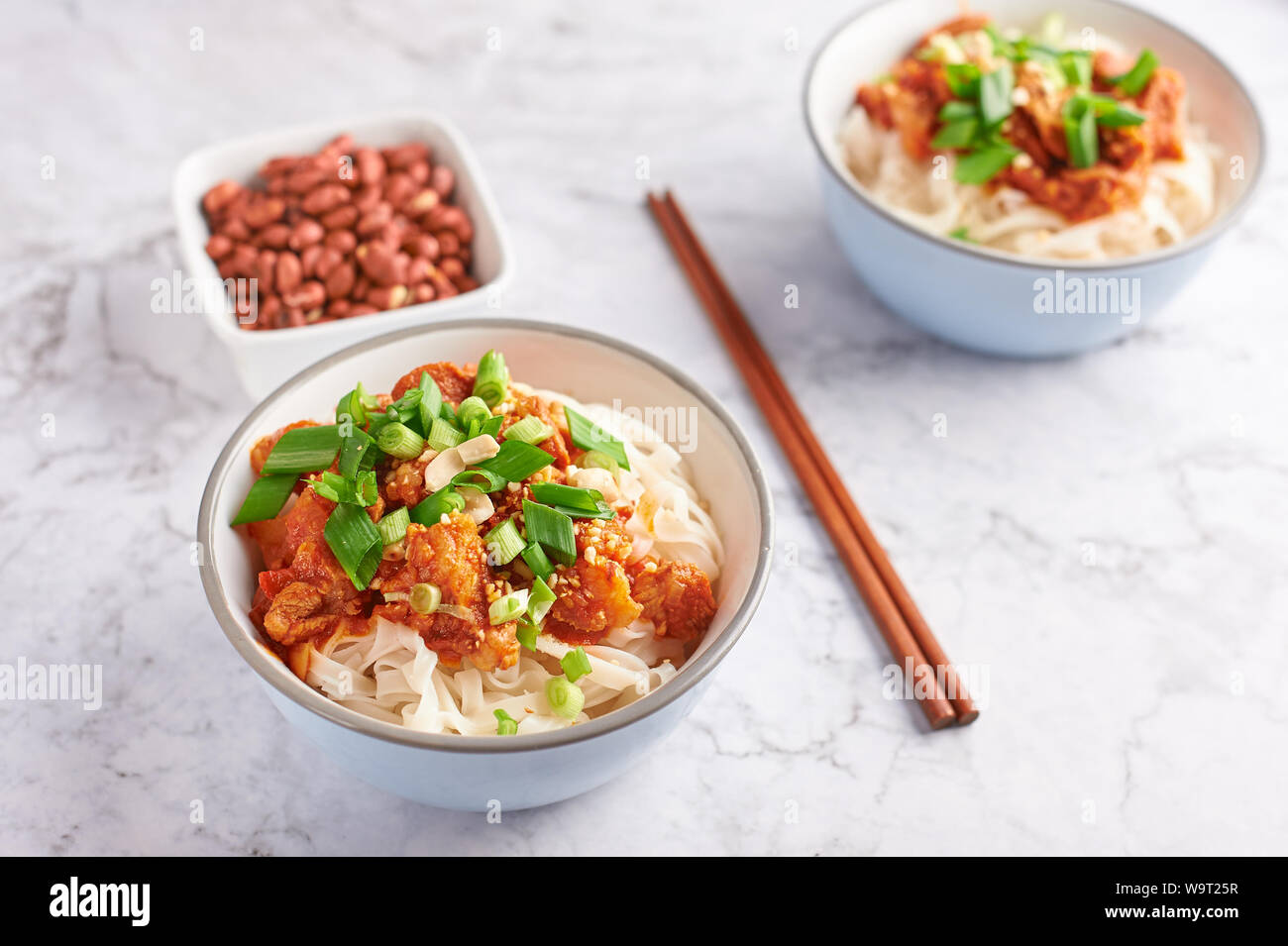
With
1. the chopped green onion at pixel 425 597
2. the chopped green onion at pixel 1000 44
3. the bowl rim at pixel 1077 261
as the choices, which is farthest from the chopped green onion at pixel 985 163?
the chopped green onion at pixel 425 597

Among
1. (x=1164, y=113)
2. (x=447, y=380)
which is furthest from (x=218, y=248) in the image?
(x=1164, y=113)

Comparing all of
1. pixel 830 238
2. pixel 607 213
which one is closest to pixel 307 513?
pixel 607 213

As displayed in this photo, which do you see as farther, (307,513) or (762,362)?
(762,362)

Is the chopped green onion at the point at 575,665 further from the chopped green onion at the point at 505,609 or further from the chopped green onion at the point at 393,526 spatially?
the chopped green onion at the point at 393,526

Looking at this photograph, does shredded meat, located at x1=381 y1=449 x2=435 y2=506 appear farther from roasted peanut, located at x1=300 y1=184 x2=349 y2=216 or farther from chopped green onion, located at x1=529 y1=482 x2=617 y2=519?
roasted peanut, located at x1=300 y1=184 x2=349 y2=216

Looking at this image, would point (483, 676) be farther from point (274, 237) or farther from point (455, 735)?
point (274, 237)
